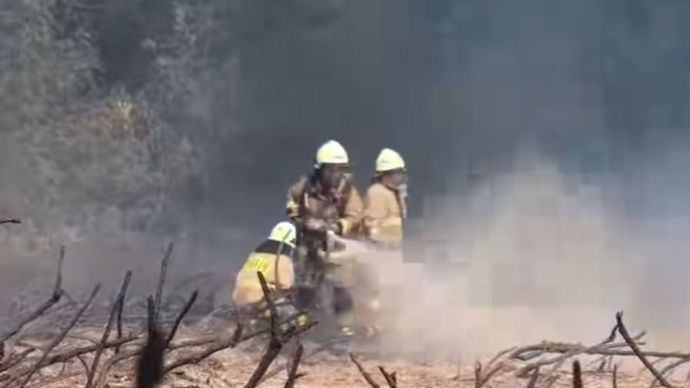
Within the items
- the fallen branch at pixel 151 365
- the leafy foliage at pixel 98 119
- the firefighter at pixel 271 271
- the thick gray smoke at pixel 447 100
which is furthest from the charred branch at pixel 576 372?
the leafy foliage at pixel 98 119

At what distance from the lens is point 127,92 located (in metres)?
16.4

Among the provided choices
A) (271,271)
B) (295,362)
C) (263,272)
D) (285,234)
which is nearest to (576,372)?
(295,362)

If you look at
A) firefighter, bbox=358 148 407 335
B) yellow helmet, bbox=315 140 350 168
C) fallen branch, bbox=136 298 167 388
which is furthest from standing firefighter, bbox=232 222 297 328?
fallen branch, bbox=136 298 167 388

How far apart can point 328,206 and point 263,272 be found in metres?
1.61

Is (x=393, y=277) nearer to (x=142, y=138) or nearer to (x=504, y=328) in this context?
(x=504, y=328)

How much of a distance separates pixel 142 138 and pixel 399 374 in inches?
410

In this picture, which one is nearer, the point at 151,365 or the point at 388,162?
the point at 151,365

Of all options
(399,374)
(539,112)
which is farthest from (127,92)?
(399,374)

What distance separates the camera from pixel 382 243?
9195mm

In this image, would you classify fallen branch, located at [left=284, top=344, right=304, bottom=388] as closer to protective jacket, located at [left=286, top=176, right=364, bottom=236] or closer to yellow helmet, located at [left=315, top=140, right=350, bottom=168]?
protective jacket, located at [left=286, top=176, right=364, bottom=236]

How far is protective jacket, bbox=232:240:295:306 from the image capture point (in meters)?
7.97

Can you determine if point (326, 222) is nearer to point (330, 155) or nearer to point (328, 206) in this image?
point (328, 206)

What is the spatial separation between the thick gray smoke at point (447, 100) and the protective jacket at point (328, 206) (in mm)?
4395

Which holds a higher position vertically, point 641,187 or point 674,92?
point 674,92
